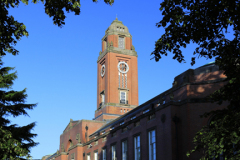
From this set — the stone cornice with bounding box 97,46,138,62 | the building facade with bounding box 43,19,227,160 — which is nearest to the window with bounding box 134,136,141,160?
the building facade with bounding box 43,19,227,160

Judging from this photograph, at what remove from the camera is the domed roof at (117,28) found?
76.1 metres

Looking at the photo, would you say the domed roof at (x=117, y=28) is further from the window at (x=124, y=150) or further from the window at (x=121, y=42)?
the window at (x=124, y=150)

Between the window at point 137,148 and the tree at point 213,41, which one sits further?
the window at point 137,148

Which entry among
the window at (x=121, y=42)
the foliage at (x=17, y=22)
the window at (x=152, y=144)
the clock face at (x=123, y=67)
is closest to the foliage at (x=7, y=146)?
the foliage at (x=17, y=22)

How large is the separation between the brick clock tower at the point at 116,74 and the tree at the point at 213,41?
1936 inches

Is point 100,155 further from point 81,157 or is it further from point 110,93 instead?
point 110,93

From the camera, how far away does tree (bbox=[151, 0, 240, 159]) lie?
16.4m

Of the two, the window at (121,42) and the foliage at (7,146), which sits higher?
the window at (121,42)

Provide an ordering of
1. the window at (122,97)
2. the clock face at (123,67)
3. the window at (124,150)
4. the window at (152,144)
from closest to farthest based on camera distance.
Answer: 1. the window at (152,144)
2. the window at (124,150)
3. the window at (122,97)
4. the clock face at (123,67)

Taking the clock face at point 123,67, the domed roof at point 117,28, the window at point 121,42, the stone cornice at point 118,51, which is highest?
the domed roof at point 117,28

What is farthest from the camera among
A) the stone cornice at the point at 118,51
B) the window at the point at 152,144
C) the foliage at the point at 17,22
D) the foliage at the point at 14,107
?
the stone cornice at the point at 118,51

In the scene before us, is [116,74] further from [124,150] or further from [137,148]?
[137,148]

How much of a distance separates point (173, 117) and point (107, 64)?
130 feet

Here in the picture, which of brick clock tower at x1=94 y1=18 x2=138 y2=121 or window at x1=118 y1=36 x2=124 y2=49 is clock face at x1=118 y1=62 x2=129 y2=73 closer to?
brick clock tower at x1=94 y1=18 x2=138 y2=121
